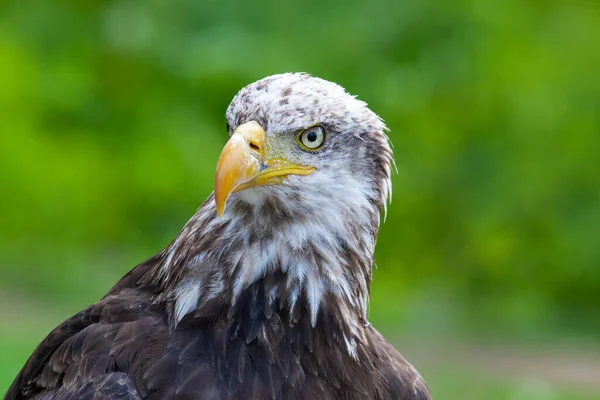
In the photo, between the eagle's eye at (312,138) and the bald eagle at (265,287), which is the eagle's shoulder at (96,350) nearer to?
the bald eagle at (265,287)

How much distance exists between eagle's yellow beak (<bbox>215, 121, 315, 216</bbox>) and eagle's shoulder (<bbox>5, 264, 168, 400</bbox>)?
0.58 metres

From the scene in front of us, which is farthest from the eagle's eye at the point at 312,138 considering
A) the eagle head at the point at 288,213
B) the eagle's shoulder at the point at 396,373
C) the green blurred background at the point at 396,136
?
the green blurred background at the point at 396,136

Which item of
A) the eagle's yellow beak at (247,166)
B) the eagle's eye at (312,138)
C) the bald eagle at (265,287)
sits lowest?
the bald eagle at (265,287)

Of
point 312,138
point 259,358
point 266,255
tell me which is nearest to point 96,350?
point 259,358

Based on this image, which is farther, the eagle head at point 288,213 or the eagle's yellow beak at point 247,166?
the eagle head at point 288,213

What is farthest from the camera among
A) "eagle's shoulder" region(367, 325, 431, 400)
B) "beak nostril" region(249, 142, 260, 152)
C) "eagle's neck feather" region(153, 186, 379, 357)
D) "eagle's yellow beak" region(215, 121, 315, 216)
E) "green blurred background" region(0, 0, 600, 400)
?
"green blurred background" region(0, 0, 600, 400)

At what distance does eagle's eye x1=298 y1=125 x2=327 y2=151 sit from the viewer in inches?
147

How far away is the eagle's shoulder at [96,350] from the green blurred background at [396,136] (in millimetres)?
7065

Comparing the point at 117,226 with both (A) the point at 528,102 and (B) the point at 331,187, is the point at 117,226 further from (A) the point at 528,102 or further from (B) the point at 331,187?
(B) the point at 331,187

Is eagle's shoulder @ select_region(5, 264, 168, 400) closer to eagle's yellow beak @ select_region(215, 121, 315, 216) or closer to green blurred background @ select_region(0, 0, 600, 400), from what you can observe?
eagle's yellow beak @ select_region(215, 121, 315, 216)

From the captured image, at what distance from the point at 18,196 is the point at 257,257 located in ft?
28.5

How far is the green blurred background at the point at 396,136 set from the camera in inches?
468

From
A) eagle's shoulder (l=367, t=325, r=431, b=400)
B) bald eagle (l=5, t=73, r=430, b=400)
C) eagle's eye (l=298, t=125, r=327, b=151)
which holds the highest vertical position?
eagle's eye (l=298, t=125, r=327, b=151)

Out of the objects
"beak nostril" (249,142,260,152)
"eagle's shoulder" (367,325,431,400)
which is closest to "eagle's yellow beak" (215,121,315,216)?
"beak nostril" (249,142,260,152)
